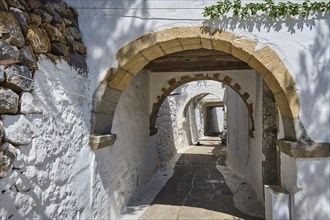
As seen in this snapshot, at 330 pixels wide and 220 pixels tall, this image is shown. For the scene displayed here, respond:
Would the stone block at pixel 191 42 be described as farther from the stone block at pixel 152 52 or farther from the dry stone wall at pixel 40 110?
the dry stone wall at pixel 40 110

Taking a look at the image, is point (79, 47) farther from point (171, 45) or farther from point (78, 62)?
point (171, 45)

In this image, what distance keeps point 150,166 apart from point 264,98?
8.53 feet

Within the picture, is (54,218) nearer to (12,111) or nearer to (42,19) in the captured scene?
(12,111)

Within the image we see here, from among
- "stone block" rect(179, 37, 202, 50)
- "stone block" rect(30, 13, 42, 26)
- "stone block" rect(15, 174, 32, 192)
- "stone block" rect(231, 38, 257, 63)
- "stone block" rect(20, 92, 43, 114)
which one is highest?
"stone block" rect(179, 37, 202, 50)

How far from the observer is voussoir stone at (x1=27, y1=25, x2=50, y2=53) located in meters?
1.89

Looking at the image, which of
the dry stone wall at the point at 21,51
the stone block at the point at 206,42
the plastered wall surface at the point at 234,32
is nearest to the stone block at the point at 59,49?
the dry stone wall at the point at 21,51

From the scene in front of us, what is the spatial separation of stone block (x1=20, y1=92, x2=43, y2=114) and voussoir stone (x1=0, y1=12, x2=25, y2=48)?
1.03 feet

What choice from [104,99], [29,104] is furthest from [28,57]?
[104,99]

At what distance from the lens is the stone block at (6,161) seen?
1.53 meters

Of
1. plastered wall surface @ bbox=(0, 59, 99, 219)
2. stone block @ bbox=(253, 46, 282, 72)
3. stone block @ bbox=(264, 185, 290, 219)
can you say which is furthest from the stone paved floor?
stone block @ bbox=(253, 46, 282, 72)

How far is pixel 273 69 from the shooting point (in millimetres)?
2488

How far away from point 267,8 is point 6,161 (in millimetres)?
2372

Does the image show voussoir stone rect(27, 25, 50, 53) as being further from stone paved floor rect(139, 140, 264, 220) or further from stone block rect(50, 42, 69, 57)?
stone paved floor rect(139, 140, 264, 220)

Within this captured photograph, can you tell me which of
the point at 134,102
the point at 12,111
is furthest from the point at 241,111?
the point at 12,111
